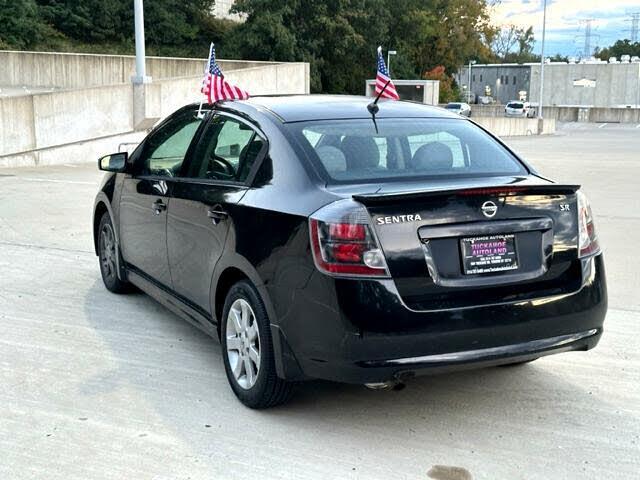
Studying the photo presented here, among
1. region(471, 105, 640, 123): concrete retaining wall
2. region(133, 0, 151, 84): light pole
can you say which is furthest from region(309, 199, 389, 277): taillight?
region(471, 105, 640, 123): concrete retaining wall

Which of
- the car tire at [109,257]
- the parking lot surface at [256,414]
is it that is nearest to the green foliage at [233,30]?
the car tire at [109,257]

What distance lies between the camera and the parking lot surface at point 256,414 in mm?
3709

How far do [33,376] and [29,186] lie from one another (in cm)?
971

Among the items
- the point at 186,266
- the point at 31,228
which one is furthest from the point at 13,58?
the point at 186,266

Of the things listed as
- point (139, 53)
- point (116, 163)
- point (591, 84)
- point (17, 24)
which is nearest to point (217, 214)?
point (116, 163)

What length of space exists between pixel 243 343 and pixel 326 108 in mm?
1473

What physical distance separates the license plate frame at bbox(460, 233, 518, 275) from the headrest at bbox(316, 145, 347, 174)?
31.8 inches

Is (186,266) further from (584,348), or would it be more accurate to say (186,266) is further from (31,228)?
(31,228)

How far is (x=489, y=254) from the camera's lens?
385cm

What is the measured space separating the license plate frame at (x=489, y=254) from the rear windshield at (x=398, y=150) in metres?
0.59

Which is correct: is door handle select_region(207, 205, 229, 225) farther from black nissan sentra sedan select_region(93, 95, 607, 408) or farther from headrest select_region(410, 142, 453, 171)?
headrest select_region(410, 142, 453, 171)

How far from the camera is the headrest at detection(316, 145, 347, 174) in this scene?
4227 millimetres

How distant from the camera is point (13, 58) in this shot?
30.5 metres

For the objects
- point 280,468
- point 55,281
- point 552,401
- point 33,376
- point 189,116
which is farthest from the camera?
point 55,281
